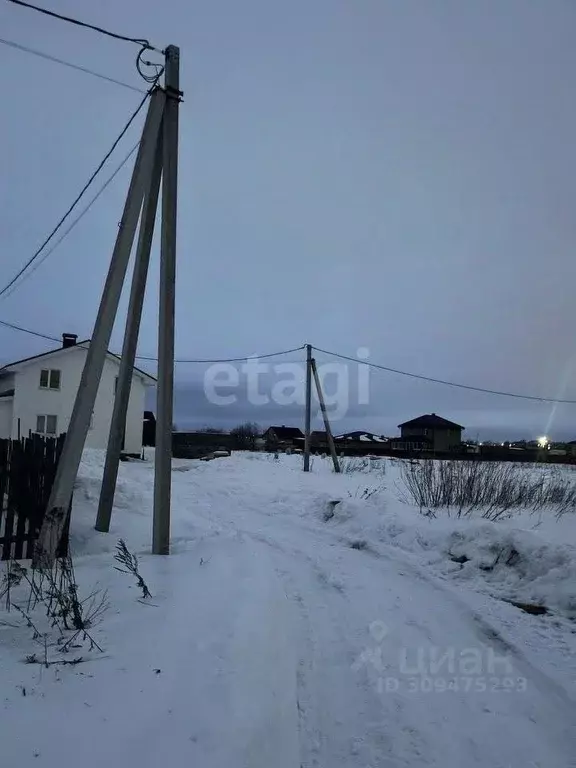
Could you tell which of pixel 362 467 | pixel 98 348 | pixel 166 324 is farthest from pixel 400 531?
pixel 362 467

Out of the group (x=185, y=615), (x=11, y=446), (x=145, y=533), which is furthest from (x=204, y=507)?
(x=185, y=615)

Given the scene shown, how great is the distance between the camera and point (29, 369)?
87.5 feet

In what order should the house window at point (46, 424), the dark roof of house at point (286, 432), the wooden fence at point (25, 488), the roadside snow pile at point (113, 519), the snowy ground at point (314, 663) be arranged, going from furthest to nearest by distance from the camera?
the dark roof of house at point (286, 432)
the house window at point (46, 424)
the roadside snow pile at point (113, 519)
the wooden fence at point (25, 488)
the snowy ground at point (314, 663)

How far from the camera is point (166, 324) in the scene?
6.34 metres

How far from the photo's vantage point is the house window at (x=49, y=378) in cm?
2709

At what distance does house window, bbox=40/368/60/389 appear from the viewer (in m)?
27.1

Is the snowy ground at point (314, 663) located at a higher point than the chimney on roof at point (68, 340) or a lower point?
lower

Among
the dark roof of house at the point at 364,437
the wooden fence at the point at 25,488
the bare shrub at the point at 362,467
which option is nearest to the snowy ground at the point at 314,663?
the wooden fence at the point at 25,488

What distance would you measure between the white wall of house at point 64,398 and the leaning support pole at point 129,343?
20.2 meters

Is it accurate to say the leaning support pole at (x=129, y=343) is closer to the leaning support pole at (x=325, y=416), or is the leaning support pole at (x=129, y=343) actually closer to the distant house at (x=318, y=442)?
the leaning support pole at (x=325, y=416)

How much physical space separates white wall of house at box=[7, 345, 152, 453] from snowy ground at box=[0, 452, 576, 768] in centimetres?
2179

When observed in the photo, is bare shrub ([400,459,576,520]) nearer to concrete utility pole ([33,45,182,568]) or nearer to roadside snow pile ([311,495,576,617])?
roadside snow pile ([311,495,576,617])

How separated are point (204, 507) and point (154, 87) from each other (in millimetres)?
7421

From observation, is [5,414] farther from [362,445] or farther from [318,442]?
[362,445]
